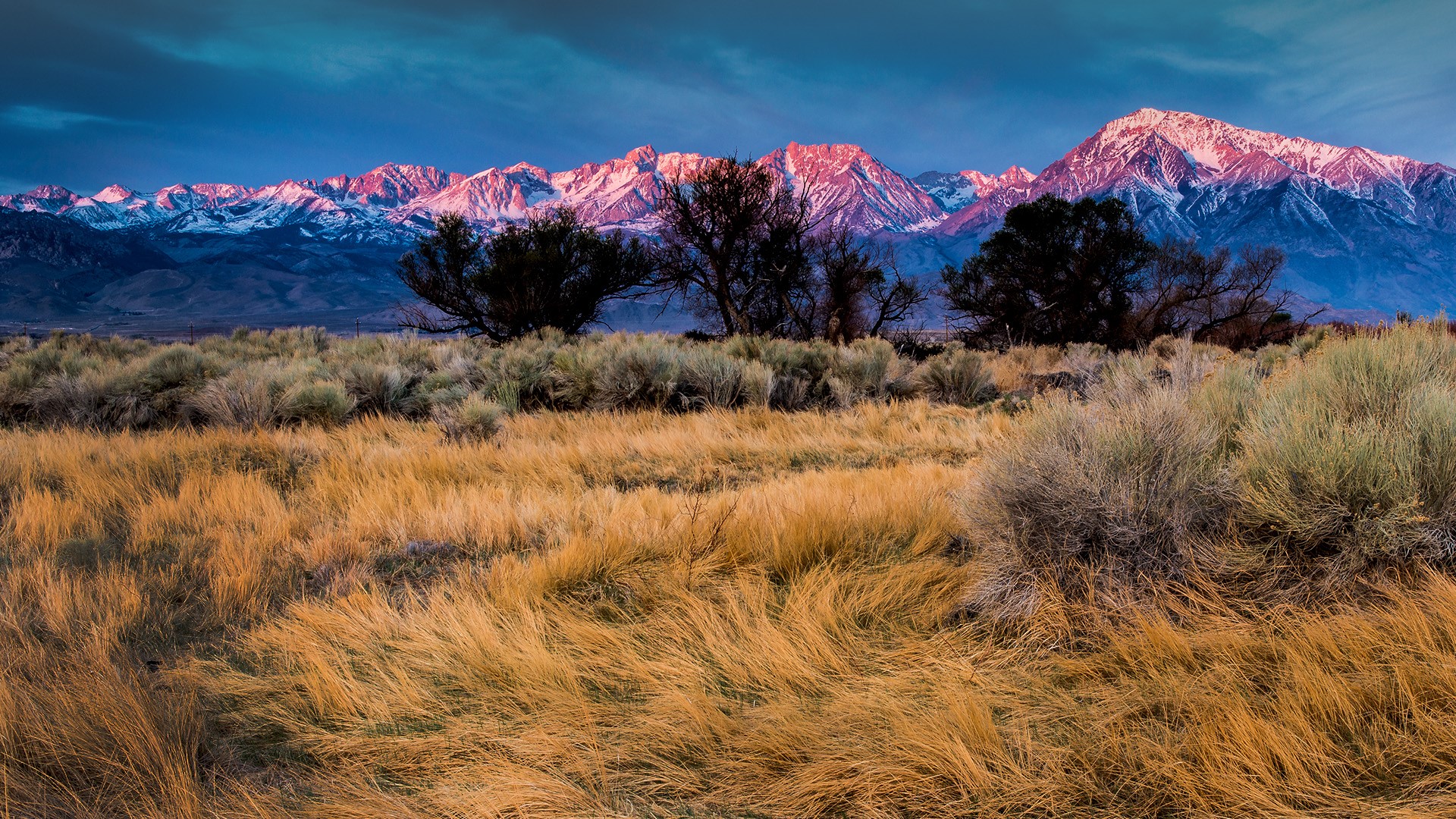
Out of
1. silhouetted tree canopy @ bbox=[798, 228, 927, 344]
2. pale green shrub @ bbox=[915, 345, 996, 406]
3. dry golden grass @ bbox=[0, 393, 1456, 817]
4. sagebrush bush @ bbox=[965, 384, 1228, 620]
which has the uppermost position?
silhouetted tree canopy @ bbox=[798, 228, 927, 344]

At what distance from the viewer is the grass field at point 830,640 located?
Answer: 1907mm

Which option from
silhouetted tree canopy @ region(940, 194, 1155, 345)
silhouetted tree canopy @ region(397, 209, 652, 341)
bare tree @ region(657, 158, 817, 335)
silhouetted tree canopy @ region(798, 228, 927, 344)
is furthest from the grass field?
silhouetted tree canopy @ region(940, 194, 1155, 345)

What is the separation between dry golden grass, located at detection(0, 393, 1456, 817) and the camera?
1881 millimetres

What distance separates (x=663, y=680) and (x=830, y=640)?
0.70 meters

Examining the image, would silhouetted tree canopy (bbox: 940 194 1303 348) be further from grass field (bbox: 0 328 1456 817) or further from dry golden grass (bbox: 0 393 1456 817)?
dry golden grass (bbox: 0 393 1456 817)

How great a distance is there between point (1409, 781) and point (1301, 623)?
2.31 ft

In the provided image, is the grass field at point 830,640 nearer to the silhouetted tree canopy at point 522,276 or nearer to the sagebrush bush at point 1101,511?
the sagebrush bush at point 1101,511

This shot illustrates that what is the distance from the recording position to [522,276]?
24.2m

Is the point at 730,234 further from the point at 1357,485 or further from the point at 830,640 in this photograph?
the point at 1357,485

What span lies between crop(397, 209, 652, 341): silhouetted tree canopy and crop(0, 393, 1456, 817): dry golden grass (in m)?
20.7

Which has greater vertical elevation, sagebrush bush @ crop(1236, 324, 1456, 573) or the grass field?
sagebrush bush @ crop(1236, 324, 1456, 573)

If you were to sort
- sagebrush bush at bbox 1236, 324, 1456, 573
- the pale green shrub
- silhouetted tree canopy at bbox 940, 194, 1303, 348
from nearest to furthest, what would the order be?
sagebrush bush at bbox 1236, 324, 1456, 573, the pale green shrub, silhouetted tree canopy at bbox 940, 194, 1303, 348

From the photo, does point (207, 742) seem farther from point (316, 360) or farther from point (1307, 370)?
point (316, 360)

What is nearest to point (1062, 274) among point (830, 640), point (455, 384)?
point (455, 384)
